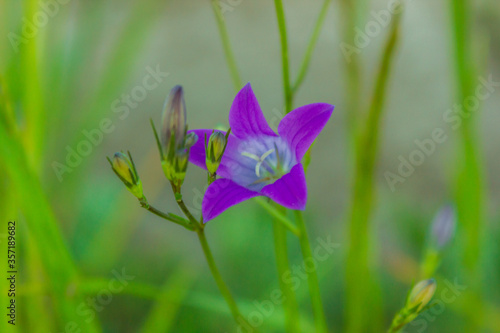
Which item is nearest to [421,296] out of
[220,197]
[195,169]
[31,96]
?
[220,197]

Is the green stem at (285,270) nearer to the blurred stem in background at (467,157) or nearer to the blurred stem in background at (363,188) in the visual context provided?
the blurred stem in background at (363,188)

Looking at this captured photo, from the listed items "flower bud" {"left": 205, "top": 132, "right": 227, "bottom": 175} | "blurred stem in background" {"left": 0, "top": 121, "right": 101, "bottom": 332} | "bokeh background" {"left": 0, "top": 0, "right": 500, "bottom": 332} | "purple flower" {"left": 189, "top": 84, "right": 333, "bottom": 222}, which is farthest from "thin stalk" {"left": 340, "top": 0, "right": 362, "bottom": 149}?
"blurred stem in background" {"left": 0, "top": 121, "right": 101, "bottom": 332}

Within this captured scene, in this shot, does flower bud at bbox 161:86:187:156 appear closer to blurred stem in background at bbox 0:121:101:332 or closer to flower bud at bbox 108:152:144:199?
flower bud at bbox 108:152:144:199

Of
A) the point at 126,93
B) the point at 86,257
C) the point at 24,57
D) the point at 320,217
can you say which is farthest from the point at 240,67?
the point at 24,57

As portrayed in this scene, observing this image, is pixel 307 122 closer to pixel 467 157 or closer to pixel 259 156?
pixel 259 156

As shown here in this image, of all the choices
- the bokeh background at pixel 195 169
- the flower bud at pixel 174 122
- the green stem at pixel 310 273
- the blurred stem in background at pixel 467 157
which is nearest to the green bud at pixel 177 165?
the flower bud at pixel 174 122
